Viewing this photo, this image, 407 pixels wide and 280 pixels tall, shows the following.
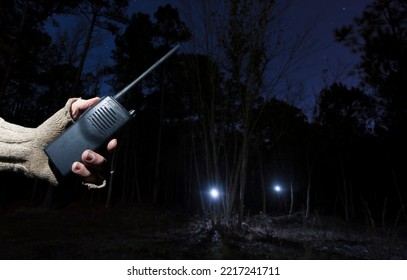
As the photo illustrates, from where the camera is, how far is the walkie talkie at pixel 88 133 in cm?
132

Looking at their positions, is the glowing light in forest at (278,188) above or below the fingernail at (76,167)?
above

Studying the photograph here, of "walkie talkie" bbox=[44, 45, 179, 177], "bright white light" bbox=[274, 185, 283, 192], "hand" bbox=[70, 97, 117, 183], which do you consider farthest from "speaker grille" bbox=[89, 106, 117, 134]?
"bright white light" bbox=[274, 185, 283, 192]

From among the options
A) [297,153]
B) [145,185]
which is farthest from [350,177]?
[145,185]

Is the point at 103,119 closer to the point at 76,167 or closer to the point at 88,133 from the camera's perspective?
the point at 88,133

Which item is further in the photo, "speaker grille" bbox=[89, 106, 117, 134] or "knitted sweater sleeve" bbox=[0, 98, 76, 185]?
"speaker grille" bbox=[89, 106, 117, 134]

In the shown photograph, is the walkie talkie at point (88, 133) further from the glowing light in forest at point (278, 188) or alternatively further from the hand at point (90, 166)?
the glowing light in forest at point (278, 188)

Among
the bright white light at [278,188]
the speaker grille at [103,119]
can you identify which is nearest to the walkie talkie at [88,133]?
the speaker grille at [103,119]

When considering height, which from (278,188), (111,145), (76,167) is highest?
(278,188)

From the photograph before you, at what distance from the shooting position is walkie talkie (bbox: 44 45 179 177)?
1.32 m

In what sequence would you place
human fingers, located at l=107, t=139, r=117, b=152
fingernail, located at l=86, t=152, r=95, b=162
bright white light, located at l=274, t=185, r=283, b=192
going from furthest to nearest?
1. bright white light, located at l=274, t=185, r=283, b=192
2. human fingers, located at l=107, t=139, r=117, b=152
3. fingernail, located at l=86, t=152, r=95, b=162

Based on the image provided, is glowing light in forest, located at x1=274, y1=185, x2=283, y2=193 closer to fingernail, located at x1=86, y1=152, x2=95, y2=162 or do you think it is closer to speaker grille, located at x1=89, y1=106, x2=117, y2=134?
speaker grille, located at x1=89, y1=106, x2=117, y2=134

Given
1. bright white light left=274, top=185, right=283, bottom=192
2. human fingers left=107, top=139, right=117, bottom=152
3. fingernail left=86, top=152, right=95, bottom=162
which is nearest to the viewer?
fingernail left=86, top=152, right=95, bottom=162

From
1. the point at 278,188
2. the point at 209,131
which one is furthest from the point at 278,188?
the point at 209,131

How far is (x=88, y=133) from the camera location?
4.62ft
